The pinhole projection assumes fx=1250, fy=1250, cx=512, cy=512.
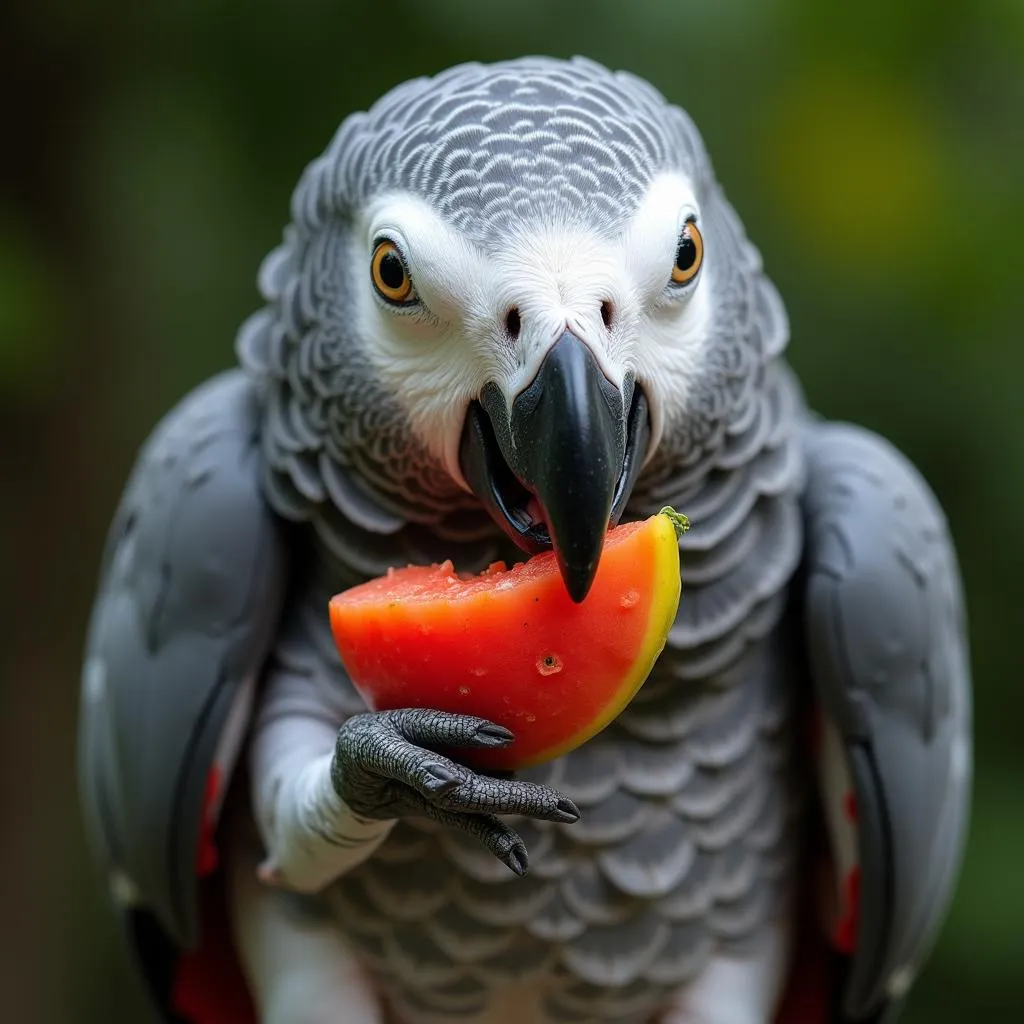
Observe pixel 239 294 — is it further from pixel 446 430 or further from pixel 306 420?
pixel 446 430

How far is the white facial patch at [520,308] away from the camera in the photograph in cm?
89

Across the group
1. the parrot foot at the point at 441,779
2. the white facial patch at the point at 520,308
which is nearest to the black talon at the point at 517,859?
the parrot foot at the point at 441,779

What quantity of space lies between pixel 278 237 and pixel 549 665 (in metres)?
1.48

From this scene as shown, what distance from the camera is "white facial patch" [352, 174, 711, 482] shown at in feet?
2.92

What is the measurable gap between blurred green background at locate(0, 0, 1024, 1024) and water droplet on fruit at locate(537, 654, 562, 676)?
1362 mm

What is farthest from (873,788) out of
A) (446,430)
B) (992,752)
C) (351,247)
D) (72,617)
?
(72,617)

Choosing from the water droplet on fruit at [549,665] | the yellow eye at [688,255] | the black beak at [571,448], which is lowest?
the water droplet on fruit at [549,665]

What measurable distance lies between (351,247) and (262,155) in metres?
1.12

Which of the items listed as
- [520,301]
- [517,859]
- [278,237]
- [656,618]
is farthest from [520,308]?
[278,237]

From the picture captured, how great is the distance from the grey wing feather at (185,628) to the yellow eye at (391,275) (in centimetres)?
29

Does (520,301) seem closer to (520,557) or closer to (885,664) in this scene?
(520,557)

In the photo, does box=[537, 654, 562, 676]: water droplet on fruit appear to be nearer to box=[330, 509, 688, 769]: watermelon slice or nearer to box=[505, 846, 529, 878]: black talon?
box=[330, 509, 688, 769]: watermelon slice

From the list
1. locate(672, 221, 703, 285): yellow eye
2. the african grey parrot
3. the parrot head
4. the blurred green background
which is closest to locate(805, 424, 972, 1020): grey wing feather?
the african grey parrot

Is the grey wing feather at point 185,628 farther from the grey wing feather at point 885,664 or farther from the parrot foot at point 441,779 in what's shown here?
the grey wing feather at point 885,664
